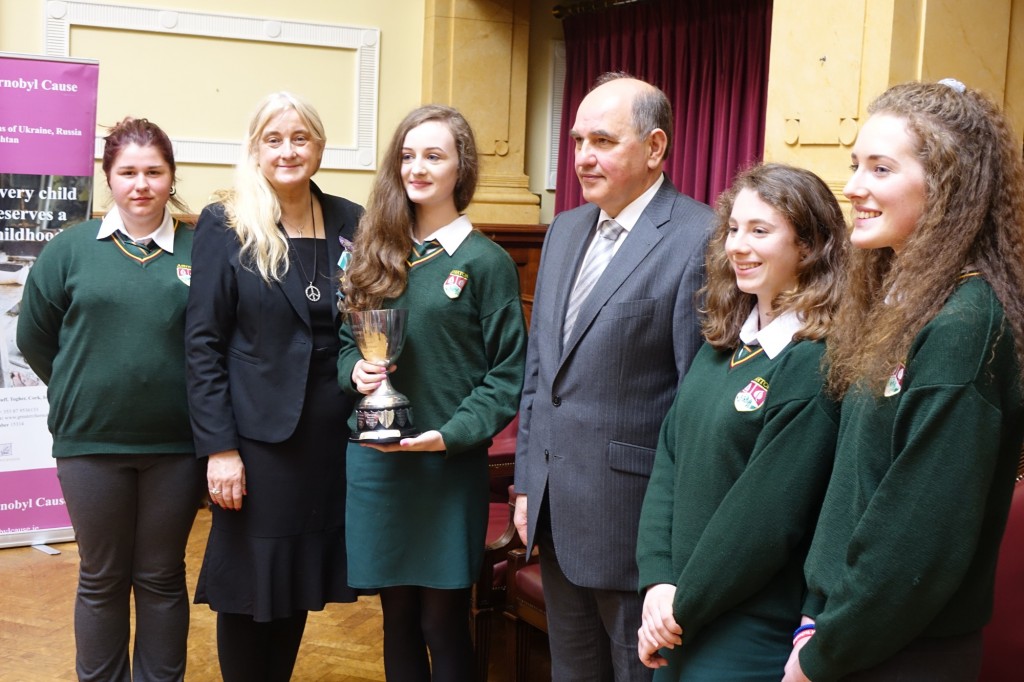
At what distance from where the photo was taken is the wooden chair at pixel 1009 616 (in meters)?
2.16

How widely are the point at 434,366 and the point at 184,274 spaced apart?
76 centimetres

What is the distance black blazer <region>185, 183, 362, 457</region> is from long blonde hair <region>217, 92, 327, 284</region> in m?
0.03

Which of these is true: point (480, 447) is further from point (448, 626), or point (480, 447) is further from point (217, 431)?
point (217, 431)

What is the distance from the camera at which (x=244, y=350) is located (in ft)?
8.95

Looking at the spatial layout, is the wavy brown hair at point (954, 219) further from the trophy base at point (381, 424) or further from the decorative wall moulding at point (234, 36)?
the decorative wall moulding at point (234, 36)

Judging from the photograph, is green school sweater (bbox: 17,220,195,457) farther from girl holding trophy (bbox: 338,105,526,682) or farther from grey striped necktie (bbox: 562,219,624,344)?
grey striped necktie (bbox: 562,219,624,344)

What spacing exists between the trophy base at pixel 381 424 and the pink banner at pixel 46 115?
2.83 meters

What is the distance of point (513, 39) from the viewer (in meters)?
7.00

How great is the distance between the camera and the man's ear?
229 centimetres

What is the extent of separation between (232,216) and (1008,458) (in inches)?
74.3

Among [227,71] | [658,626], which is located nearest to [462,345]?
[658,626]

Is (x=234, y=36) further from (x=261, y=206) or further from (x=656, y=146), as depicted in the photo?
(x=656, y=146)

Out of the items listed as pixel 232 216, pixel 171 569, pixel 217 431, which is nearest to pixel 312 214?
pixel 232 216

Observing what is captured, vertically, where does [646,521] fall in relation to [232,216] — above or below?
below
